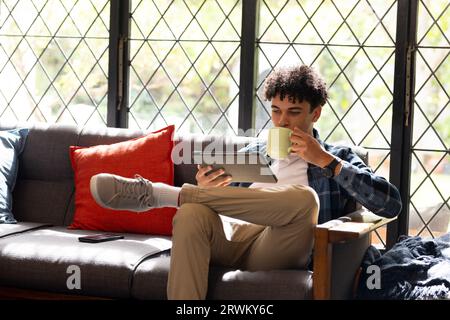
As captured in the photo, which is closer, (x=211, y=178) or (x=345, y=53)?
(x=211, y=178)

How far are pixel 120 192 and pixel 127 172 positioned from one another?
0.81 m

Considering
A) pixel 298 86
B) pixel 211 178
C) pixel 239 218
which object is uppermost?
pixel 298 86

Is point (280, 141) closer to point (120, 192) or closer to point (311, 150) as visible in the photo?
point (311, 150)

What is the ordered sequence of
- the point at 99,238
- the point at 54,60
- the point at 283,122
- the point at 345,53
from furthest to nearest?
the point at 54,60
the point at 345,53
the point at 99,238
the point at 283,122

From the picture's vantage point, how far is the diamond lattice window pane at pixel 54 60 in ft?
14.4

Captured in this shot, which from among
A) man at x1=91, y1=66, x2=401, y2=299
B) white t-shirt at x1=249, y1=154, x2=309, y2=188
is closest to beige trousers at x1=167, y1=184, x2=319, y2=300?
man at x1=91, y1=66, x2=401, y2=299

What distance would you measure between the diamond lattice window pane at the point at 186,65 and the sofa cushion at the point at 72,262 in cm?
94

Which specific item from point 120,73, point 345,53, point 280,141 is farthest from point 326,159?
point 120,73

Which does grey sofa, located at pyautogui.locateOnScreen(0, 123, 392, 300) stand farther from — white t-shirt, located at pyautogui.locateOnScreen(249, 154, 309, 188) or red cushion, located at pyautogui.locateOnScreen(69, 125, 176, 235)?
white t-shirt, located at pyautogui.locateOnScreen(249, 154, 309, 188)

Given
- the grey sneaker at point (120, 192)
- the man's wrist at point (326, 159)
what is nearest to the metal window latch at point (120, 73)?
the grey sneaker at point (120, 192)

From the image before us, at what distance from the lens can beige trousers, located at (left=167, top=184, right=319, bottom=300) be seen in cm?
281

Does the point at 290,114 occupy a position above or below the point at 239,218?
above

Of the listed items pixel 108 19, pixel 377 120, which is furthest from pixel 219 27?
pixel 377 120

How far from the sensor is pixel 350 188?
3.12 meters
